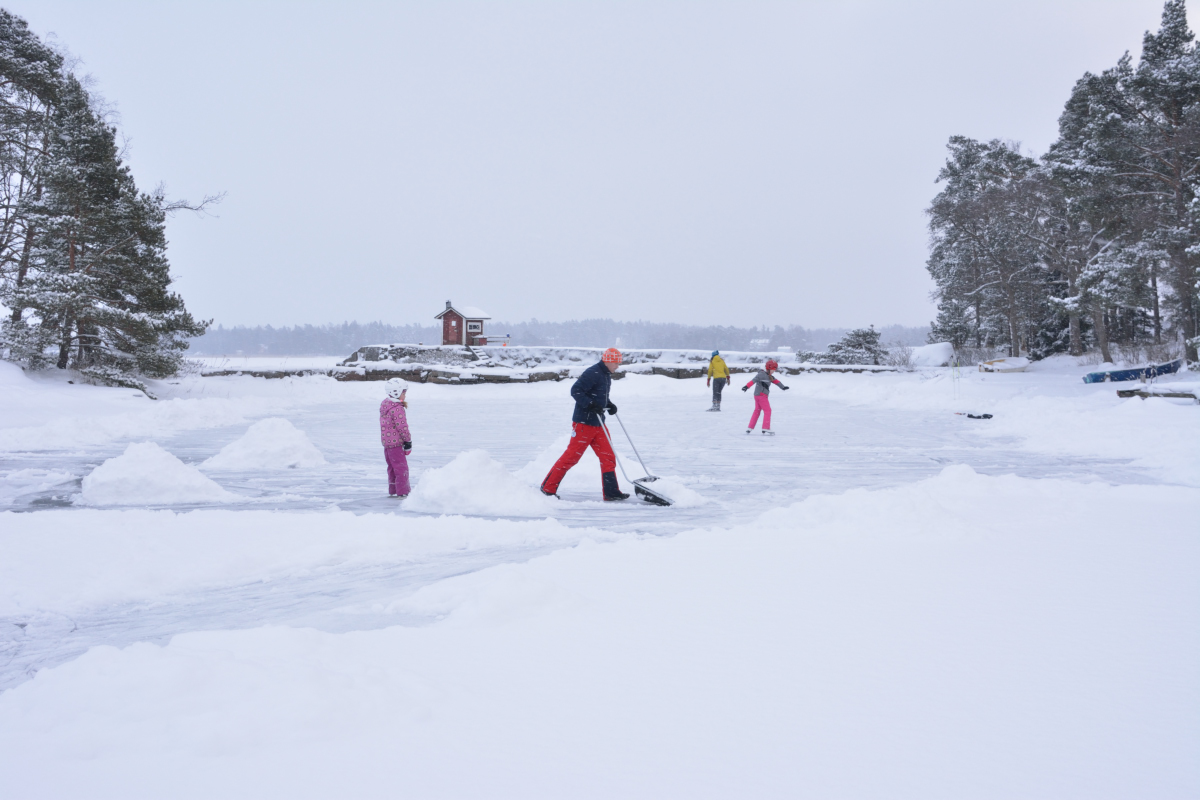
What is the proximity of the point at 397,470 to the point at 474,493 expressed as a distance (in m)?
1.29

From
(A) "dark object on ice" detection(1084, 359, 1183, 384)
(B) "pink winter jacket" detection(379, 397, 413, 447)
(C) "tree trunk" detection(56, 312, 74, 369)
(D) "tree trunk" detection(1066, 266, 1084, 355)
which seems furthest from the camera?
(D) "tree trunk" detection(1066, 266, 1084, 355)

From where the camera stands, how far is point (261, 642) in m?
2.86

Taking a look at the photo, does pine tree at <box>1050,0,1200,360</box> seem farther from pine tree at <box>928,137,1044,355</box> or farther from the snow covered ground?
the snow covered ground

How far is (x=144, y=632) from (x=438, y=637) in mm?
1795

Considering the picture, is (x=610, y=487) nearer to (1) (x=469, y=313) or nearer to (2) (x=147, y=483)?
(2) (x=147, y=483)

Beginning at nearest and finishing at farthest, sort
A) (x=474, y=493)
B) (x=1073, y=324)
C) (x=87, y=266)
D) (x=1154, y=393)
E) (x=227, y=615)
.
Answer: (x=227, y=615), (x=474, y=493), (x=1154, y=393), (x=87, y=266), (x=1073, y=324)

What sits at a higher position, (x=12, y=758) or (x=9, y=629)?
(x=12, y=758)

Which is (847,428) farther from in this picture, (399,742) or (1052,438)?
(399,742)

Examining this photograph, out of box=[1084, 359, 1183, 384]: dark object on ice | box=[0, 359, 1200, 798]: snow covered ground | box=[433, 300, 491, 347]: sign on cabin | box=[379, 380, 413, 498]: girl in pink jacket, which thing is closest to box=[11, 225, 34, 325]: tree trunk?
box=[0, 359, 1200, 798]: snow covered ground

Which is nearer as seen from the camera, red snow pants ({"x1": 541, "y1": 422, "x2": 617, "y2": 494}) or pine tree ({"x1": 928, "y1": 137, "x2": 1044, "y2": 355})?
red snow pants ({"x1": 541, "y1": 422, "x2": 617, "y2": 494})

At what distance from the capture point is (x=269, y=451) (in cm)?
922

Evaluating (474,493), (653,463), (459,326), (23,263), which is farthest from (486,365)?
(474,493)

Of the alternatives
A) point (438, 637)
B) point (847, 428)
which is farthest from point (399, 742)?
point (847, 428)

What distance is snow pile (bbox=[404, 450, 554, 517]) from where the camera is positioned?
651cm
